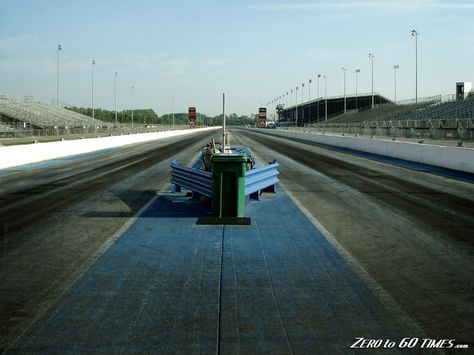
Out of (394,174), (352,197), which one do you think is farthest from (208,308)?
(394,174)

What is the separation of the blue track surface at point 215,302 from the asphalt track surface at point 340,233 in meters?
0.25

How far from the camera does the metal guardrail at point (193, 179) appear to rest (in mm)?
11500

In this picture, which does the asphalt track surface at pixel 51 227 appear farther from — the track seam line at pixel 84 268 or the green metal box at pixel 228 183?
the green metal box at pixel 228 183

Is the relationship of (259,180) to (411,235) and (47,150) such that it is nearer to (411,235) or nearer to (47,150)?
(411,235)

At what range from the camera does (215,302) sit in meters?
5.46

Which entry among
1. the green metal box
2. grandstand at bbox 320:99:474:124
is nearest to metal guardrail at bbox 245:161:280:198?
the green metal box

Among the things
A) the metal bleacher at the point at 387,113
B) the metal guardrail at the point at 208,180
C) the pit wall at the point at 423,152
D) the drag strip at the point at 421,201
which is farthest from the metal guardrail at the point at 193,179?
the metal bleacher at the point at 387,113

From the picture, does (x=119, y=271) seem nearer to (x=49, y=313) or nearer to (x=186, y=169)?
(x=49, y=313)

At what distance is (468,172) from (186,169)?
12539 mm

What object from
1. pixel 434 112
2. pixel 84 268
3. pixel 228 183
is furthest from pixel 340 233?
pixel 434 112

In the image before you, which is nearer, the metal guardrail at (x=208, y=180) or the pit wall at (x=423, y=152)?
the metal guardrail at (x=208, y=180)

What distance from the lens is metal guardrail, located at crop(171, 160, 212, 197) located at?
37.7 ft

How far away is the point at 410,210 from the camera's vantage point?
37.6ft

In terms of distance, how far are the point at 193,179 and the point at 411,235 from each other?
218 inches
